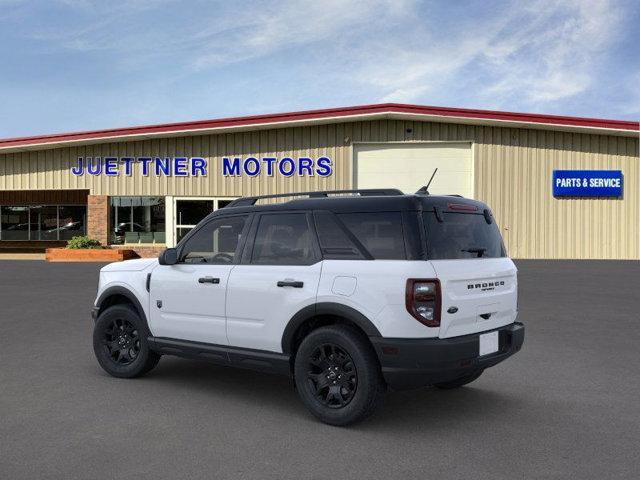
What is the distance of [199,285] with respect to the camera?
18.6 feet

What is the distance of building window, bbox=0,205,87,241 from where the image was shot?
32969 millimetres

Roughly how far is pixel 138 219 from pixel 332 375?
2452 cm

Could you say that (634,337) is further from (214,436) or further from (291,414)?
(214,436)

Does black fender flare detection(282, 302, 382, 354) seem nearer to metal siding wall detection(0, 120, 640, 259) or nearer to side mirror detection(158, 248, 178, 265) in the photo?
side mirror detection(158, 248, 178, 265)

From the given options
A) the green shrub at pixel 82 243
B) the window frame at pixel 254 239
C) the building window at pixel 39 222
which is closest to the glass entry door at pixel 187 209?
the green shrub at pixel 82 243

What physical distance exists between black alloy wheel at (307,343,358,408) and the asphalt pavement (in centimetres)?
22

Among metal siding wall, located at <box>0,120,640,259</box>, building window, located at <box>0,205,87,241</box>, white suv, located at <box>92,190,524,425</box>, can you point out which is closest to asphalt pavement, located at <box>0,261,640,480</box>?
white suv, located at <box>92,190,524,425</box>

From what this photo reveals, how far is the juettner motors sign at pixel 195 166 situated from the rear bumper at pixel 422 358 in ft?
76.1

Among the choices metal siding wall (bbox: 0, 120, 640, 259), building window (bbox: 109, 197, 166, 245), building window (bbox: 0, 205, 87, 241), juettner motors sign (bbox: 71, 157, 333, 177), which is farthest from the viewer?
building window (bbox: 0, 205, 87, 241)

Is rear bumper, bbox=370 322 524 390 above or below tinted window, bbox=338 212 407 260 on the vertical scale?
below

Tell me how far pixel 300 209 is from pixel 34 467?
268cm

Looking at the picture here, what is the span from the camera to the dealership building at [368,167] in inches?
1058

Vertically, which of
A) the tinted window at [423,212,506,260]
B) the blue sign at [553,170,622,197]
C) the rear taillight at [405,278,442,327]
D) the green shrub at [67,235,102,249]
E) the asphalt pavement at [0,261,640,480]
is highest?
the blue sign at [553,170,622,197]

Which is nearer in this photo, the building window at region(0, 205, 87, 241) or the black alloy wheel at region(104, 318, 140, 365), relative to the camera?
the black alloy wheel at region(104, 318, 140, 365)
